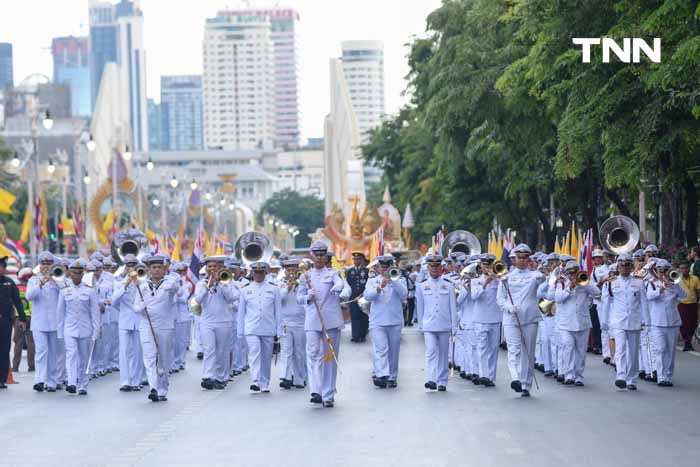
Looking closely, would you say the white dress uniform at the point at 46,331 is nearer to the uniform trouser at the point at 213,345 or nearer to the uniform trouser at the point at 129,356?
the uniform trouser at the point at 129,356

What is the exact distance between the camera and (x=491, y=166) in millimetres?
36969

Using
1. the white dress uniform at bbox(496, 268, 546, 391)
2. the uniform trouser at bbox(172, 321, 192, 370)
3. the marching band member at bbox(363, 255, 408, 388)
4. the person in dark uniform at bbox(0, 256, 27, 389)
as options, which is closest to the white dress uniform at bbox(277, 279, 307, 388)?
the marching band member at bbox(363, 255, 408, 388)

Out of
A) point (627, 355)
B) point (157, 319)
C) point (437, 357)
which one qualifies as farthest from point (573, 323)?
point (157, 319)

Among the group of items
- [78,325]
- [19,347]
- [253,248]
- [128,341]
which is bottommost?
[19,347]

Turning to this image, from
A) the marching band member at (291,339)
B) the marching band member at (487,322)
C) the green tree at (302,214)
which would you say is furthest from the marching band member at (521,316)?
the green tree at (302,214)

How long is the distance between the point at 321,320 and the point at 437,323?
1899 mm

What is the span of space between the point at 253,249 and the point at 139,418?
23.2ft

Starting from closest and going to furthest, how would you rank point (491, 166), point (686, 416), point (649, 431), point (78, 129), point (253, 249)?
point (649, 431) < point (686, 416) < point (253, 249) < point (491, 166) < point (78, 129)

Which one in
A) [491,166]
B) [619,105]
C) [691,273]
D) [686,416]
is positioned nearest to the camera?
[686,416]

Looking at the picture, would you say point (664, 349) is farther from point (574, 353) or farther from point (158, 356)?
point (158, 356)

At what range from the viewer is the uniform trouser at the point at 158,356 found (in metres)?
17.9

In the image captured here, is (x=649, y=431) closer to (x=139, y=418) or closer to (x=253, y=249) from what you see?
(x=139, y=418)

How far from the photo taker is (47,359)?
65.5 feet

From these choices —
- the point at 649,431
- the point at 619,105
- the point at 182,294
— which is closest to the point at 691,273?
the point at 619,105
